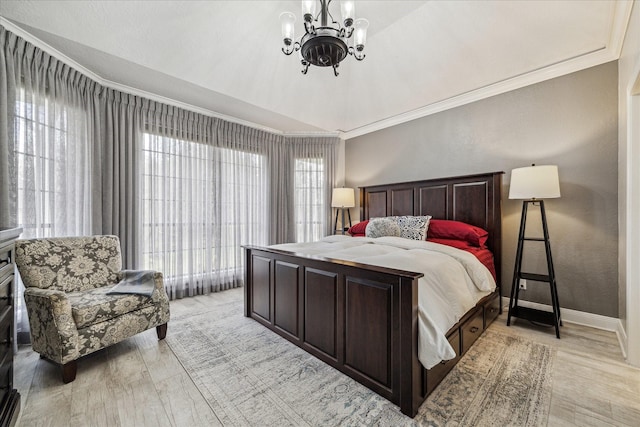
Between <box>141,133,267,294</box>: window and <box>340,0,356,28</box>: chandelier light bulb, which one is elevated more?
<box>340,0,356,28</box>: chandelier light bulb

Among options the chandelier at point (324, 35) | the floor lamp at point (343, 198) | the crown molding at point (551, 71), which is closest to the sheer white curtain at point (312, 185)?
the floor lamp at point (343, 198)

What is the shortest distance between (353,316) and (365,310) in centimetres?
13

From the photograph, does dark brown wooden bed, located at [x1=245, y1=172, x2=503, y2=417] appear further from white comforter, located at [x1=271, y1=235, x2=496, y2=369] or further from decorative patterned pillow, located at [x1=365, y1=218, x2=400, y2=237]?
decorative patterned pillow, located at [x1=365, y1=218, x2=400, y2=237]

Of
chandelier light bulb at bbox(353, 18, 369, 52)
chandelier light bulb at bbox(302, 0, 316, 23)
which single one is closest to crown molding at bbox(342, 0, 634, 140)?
chandelier light bulb at bbox(353, 18, 369, 52)

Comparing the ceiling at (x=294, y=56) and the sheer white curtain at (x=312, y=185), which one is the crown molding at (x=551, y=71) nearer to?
the ceiling at (x=294, y=56)

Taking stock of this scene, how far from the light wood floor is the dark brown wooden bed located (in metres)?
0.65

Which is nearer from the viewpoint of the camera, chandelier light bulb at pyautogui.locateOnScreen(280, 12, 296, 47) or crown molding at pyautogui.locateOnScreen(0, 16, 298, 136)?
chandelier light bulb at pyautogui.locateOnScreen(280, 12, 296, 47)

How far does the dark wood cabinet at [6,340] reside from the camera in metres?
1.32

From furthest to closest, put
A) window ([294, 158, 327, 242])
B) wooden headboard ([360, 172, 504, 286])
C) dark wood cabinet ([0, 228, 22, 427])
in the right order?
window ([294, 158, 327, 242]) < wooden headboard ([360, 172, 504, 286]) < dark wood cabinet ([0, 228, 22, 427])

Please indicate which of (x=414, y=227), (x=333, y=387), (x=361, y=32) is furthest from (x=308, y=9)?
(x=333, y=387)

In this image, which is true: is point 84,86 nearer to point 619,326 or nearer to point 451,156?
point 451,156

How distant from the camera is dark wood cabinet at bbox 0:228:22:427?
132cm

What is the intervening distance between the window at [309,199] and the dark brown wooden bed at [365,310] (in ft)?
6.83

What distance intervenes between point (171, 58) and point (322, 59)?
182 cm
